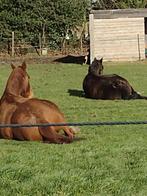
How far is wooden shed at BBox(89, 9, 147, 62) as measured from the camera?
31562mm

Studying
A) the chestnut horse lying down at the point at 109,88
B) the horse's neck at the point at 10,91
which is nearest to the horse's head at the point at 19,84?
the horse's neck at the point at 10,91

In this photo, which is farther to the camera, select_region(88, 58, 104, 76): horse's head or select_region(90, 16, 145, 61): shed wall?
select_region(90, 16, 145, 61): shed wall

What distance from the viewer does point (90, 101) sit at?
14.5m

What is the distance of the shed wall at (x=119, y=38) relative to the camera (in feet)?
104

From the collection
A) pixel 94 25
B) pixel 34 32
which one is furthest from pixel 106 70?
pixel 34 32

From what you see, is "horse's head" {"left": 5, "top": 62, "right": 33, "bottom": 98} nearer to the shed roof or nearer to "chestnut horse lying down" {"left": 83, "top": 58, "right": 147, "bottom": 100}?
"chestnut horse lying down" {"left": 83, "top": 58, "right": 147, "bottom": 100}

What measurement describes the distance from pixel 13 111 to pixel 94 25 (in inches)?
924

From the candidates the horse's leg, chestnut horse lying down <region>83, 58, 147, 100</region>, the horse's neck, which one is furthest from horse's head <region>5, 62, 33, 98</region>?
chestnut horse lying down <region>83, 58, 147, 100</region>

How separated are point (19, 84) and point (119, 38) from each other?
23188mm

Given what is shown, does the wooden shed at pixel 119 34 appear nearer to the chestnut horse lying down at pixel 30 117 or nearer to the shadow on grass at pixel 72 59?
the shadow on grass at pixel 72 59

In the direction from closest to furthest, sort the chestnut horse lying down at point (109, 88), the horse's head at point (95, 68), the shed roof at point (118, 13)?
the chestnut horse lying down at point (109, 88) → the horse's head at point (95, 68) → the shed roof at point (118, 13)

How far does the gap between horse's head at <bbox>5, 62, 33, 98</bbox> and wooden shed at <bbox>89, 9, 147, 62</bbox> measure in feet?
72.2

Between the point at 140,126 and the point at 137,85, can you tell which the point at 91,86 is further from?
the point at 140,126

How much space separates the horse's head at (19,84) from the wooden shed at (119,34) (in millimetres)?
21996
